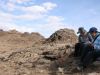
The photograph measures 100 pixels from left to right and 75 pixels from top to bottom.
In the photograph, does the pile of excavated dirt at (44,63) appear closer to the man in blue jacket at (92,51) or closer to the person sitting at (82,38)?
the man in blue jacket at (92,51)

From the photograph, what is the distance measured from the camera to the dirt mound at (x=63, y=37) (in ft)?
56.2

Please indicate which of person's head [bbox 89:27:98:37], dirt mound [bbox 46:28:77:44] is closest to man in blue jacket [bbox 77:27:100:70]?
person's head [bbox 89:27:98:37]

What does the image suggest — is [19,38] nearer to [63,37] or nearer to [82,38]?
[63,37]

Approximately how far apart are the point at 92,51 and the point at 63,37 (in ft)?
21.2

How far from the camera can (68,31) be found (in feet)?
59.7

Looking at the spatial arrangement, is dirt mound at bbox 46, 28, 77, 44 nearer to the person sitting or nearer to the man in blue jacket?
the person sitting

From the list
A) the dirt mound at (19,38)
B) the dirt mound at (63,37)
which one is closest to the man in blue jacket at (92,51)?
the dirt mound at (63,37)

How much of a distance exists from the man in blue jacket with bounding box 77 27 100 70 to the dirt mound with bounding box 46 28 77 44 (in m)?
5.68

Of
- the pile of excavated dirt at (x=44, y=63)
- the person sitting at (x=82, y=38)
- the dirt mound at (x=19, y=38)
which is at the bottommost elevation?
the pile of excavated dirt at (x=44, y=63)

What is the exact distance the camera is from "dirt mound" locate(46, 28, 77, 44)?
56.2ft

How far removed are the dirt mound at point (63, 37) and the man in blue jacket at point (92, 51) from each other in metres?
5.68

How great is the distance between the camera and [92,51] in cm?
1091

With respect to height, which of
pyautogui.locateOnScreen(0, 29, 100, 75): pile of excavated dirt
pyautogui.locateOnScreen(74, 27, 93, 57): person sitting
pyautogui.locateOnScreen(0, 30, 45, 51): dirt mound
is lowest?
pyautogui.locateOnScreen(0, 29, 100, 75): pile of excavated dirt

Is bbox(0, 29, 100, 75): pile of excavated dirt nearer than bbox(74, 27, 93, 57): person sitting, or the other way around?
bbox(74, 27, 93, 57): person sitting
